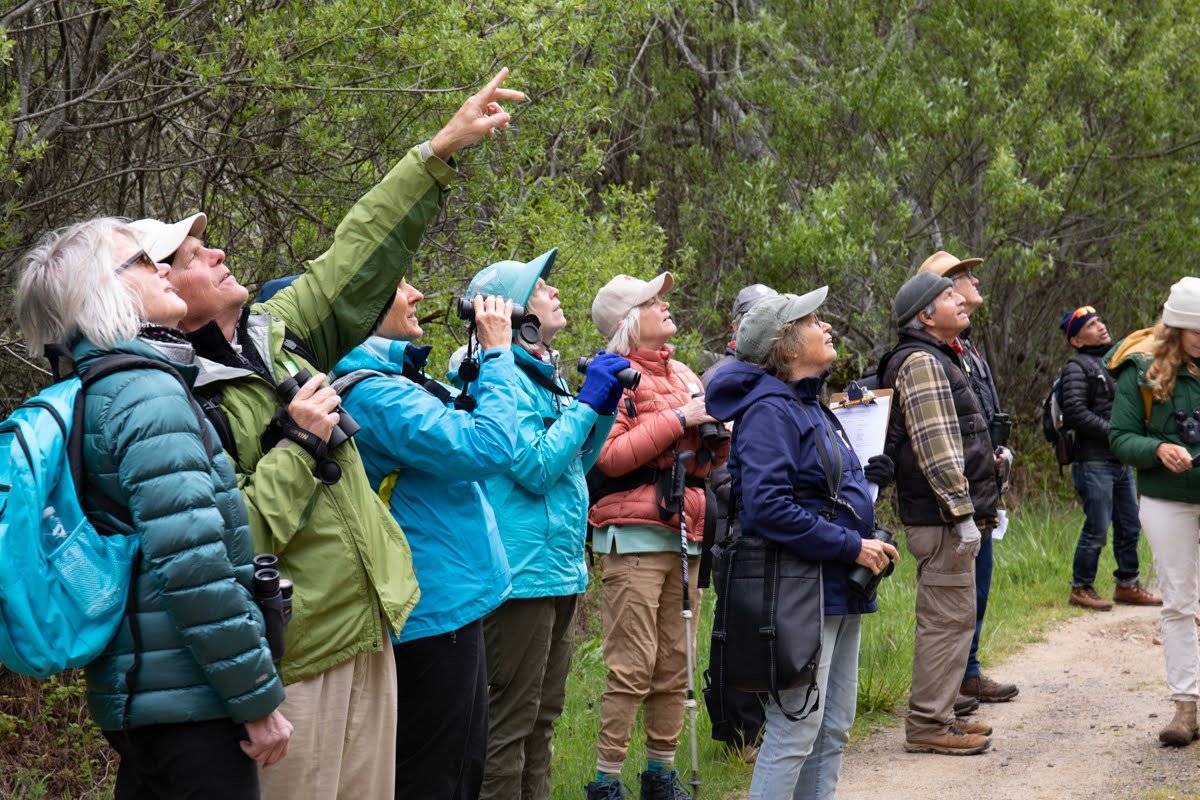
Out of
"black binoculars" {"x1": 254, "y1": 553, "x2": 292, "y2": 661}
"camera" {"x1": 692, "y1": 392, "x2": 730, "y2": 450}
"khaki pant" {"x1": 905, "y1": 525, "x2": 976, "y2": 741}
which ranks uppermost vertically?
"black binoculars" {"x1": 254, "y1": 553, "x2": 292, "y2": 661}

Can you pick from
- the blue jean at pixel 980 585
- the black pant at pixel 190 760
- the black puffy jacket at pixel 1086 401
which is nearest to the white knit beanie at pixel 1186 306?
the blue jean at pixel 980 585

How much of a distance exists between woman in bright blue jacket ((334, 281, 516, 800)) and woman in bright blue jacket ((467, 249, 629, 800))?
637mm

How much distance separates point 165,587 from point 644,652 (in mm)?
3181

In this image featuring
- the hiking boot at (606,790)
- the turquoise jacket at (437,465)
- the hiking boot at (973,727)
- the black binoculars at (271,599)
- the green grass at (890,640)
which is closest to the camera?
the black binoculars at (271,599)

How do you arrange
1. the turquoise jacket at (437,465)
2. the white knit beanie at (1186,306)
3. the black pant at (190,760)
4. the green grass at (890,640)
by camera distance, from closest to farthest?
1. the black pant at (190,760)
2. the turquoise jacket at (437,465)
3. the white knit beanie at (1186,306)
4. the green grass at (890,640)

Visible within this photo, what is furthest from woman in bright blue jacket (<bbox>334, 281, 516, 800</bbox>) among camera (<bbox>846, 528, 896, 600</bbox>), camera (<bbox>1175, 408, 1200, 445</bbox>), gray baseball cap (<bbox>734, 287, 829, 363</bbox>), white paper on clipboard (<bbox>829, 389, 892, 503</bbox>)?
camera (<bbox>1175, 408, 1200, 445</bbox>)

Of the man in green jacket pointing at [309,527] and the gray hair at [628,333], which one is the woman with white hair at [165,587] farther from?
the gray hair at [628,333]

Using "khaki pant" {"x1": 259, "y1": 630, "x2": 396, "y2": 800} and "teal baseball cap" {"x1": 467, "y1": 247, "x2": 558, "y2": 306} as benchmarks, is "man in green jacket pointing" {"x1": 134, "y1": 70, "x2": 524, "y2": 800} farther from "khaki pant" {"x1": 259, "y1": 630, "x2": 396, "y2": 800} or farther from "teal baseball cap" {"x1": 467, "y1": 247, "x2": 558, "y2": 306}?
"teal baseball cap" {"x1": 467, "y1": 247, "x2": 558, "y2": 306}

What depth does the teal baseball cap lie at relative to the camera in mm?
4930

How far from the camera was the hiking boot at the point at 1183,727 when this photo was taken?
245 inches

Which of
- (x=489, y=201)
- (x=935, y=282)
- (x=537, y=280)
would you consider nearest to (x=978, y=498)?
(x=935, y=282)

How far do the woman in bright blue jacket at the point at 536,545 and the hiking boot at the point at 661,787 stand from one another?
0.75 meters

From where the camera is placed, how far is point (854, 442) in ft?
Result: 18.4

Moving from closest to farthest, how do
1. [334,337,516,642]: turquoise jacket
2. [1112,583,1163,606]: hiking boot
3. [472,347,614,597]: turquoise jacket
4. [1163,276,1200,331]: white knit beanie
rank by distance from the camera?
1. [334,337,516,642]: turquoise jacket
2. [472,347,614,597]: turquoise jacket
3. [1163,276,1200,331]: white knit beanie
4. [1112,583,1163,606]: hiking boot
